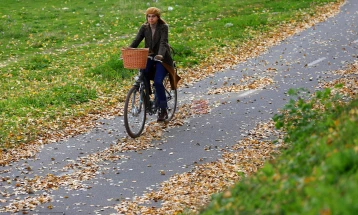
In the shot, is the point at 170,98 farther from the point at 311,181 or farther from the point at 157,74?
the point at 311,181

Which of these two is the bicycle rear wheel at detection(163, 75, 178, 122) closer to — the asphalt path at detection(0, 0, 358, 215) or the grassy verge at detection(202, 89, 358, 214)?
the asphalt path at detection(0, 0, 358, 215)

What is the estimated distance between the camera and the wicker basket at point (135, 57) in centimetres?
1023

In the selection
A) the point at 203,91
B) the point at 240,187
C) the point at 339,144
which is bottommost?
the point at 203,91

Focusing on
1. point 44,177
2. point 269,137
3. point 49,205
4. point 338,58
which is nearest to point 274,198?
point 49,205

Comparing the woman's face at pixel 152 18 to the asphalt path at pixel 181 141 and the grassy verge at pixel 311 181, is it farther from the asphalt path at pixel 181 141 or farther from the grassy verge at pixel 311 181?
the grassy verge at pixel 311 181

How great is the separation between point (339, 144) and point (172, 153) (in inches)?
200

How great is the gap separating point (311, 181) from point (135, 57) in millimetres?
6370

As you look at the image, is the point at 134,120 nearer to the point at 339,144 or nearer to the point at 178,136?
the point at 178,136

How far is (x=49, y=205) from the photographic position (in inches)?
306

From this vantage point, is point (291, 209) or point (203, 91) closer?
point (291, 209)

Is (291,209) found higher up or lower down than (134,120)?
higher up

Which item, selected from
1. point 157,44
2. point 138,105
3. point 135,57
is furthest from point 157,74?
point 135,57

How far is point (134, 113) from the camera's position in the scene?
1064 centimetres

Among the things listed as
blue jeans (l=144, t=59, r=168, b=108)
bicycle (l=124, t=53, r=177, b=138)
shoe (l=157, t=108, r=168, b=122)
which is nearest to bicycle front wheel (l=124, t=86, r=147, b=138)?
bicycle (l=124, t=53, r=177, b=138)
